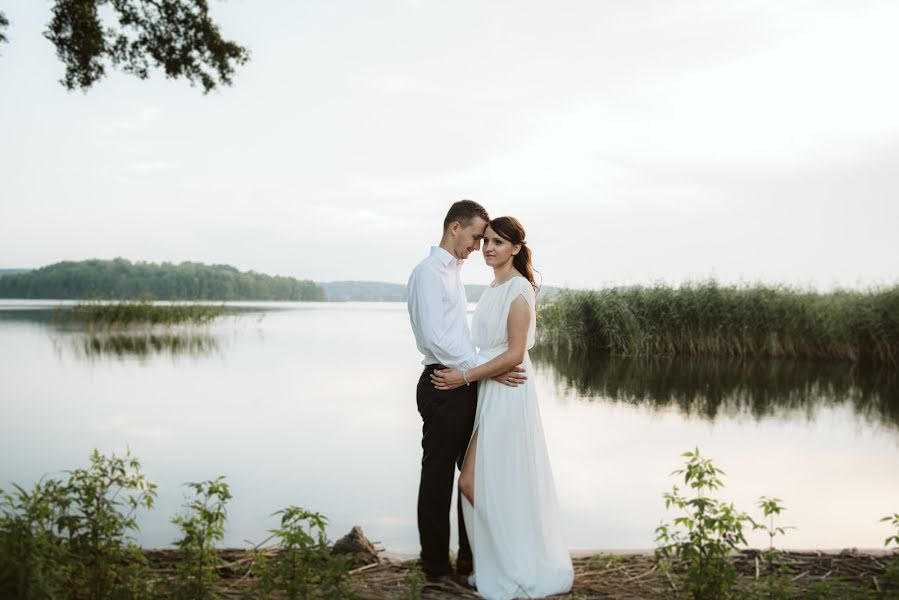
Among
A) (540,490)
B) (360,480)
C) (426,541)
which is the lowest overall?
(360,480)

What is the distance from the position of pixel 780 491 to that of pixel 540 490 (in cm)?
455

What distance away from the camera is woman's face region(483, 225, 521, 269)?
11.7ft

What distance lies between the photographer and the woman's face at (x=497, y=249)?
3580 millimetres

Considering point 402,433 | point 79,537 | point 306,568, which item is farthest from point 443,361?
point 402,433

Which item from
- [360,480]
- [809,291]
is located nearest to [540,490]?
[360,480]

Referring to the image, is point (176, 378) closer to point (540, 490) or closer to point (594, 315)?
point (594, 315)

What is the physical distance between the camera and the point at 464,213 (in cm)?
364

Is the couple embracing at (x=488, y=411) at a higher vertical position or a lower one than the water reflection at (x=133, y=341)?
higher

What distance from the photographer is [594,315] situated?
57.1ft

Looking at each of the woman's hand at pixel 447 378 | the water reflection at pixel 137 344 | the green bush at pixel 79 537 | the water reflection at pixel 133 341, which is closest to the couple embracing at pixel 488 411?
the woman's hand at pixel 447 378

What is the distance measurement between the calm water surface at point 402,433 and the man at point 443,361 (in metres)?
1.89

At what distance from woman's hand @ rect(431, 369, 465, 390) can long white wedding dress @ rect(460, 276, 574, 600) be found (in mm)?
192

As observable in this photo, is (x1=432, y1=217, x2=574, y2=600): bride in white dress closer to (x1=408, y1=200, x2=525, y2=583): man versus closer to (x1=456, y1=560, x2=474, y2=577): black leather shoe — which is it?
(x1=408, y1=200, x2=525, y2=583): man

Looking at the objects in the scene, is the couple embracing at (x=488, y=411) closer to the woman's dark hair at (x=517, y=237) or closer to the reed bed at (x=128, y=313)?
the woman's dark hair at (x=517, y=237)
